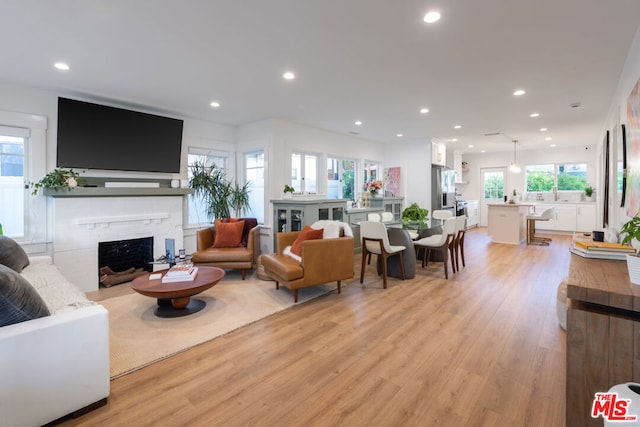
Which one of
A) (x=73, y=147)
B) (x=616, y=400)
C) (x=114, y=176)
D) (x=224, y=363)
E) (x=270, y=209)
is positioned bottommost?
(x=224, y=363)

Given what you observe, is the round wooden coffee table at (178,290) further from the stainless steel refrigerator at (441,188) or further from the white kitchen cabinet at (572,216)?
the white kitchen cabinet at (572,216)

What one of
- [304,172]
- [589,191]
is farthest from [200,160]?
[589,191]

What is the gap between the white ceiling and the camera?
227 centimetres

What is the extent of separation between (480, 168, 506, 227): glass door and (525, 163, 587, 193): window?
0.75 meters

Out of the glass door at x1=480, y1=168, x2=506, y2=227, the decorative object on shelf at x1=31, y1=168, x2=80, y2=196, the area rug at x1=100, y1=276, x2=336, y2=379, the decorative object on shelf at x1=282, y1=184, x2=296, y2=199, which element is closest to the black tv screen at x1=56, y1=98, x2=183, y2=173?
the decorative object on shelf at x1=31, y1=168, x2=80, y2=196

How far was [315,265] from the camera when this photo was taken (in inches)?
139

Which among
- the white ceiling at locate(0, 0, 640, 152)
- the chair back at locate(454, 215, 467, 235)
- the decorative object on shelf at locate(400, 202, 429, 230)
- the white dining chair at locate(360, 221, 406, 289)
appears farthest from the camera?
the decorative object on shelf at locate(400, 202, 429, 230)

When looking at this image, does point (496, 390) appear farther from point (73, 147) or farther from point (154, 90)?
point (73, 147)

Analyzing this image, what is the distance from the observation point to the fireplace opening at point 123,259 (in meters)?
4.35

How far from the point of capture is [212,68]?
10.9 feet

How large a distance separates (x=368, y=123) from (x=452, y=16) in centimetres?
356

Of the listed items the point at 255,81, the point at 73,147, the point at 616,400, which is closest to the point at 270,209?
the point at 255,81

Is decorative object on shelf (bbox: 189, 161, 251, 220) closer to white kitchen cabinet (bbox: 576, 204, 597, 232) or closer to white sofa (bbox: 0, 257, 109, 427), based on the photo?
white sofa (bbox: 0, 257, 109, 427)

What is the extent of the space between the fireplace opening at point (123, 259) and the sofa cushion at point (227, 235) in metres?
1.01
